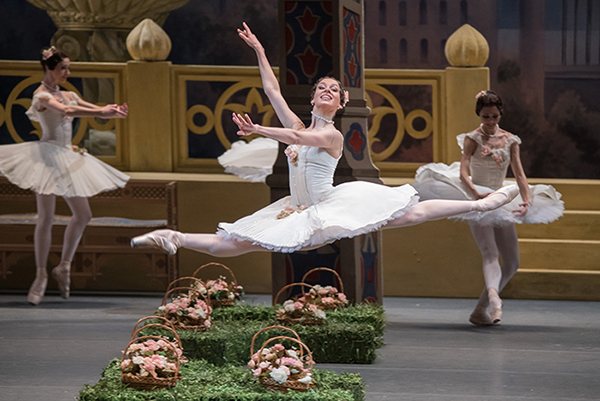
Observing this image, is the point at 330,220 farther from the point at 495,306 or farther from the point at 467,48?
the point at 467,48

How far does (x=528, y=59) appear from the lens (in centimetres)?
941

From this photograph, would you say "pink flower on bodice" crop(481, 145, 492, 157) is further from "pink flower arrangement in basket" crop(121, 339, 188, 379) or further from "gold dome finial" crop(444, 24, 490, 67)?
"pink flower arrangement in basket" crop(121, 339, 188, 379)

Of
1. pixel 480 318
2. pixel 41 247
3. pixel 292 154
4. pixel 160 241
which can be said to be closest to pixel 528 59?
pixel 480 318

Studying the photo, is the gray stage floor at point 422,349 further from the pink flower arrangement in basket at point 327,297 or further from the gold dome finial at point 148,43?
the gold dome finial at point 148,43

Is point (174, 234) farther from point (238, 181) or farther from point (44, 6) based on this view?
point (44, 6)

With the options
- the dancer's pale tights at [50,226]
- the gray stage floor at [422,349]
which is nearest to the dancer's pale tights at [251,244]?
the gray stage floor at [422,349]

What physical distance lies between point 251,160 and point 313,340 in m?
2.42

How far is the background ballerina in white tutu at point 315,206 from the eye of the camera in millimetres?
4238

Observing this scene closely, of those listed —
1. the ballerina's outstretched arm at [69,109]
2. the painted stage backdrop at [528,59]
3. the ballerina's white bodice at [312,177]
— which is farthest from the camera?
the painted stage backdrop at [528,59]

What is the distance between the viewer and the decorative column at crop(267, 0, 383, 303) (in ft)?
18.2

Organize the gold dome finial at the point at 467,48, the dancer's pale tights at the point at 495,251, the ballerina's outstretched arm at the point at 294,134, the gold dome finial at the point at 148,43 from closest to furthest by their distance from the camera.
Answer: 1. the ballerina's outstretched arm at the point at 294,134
2. the dancer's pale tights at the point at 495,251
3. the gold dome finial at the point at 467,48
4. the gold dome finial at the point at 148,43

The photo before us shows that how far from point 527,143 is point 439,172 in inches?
138

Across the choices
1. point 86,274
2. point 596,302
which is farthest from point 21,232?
point 596,302

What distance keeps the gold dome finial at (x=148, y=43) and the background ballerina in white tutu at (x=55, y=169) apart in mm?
1082
